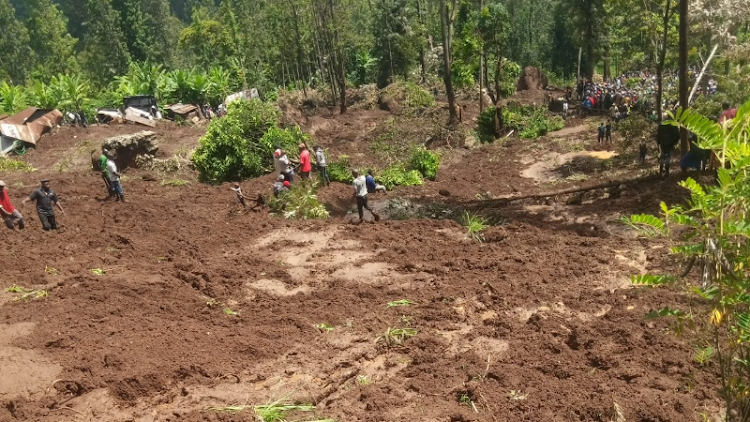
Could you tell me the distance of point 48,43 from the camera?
156ft

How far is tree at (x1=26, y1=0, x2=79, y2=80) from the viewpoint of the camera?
4722cm

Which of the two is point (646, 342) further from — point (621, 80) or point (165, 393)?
point (621, 80)

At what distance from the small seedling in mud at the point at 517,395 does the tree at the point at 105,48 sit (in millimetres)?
50938

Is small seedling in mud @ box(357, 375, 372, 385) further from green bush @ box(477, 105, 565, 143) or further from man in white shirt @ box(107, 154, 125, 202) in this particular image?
green bush @ box(477, 105, 565, 143)

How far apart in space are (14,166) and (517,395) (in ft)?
66.3

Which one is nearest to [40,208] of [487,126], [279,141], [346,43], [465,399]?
[279,141]

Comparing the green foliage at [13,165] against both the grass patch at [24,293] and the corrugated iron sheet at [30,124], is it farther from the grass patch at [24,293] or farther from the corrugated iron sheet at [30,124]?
the grass patch at [24,293]

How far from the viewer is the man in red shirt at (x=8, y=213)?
1149 centimetres

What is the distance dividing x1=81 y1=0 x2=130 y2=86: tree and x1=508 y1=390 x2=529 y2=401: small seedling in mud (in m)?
50.9

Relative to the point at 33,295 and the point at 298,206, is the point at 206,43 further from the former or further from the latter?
the point at 33,295

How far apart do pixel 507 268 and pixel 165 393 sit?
5.73 metres

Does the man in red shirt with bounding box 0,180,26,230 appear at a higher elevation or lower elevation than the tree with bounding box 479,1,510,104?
lower

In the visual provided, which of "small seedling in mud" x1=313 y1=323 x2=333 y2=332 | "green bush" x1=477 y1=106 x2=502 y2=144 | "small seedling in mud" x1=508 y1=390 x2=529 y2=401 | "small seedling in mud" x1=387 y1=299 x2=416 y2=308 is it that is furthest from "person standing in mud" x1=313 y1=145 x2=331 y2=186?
"small seedling in mud" x1=508 y1=390 x2=529 y2=401

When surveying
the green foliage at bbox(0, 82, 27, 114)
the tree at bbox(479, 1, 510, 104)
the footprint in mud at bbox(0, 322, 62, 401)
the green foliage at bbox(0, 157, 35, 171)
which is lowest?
the footprint in mud at bbox(0, 322, 62, 401)
